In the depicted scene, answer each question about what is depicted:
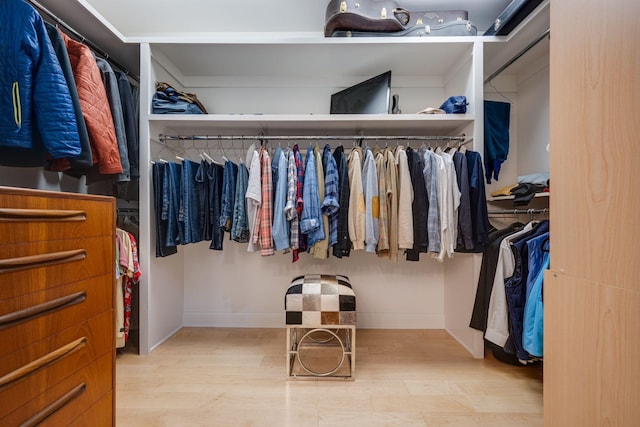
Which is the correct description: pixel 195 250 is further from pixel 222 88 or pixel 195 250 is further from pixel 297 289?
pixel 222 88

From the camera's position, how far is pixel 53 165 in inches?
55.7

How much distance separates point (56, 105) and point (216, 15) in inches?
59.1

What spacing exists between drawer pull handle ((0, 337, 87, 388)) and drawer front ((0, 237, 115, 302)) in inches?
7.4

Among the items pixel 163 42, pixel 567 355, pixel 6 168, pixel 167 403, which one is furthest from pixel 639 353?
pixel 163 42

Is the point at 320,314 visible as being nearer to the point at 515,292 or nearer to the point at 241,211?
the point at 241,211

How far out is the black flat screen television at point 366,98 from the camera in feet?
7.07

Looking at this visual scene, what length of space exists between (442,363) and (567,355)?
1.10 meters

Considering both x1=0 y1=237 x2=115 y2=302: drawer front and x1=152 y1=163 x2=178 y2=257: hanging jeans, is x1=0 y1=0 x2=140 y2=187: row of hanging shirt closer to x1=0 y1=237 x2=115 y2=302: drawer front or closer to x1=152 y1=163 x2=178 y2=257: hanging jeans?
x1=152 y1=163 x2=178 y2=257: hanging jeans

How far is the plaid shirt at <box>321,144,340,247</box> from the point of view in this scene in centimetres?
183

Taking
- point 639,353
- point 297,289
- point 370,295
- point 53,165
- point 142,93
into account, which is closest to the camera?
point 639,353

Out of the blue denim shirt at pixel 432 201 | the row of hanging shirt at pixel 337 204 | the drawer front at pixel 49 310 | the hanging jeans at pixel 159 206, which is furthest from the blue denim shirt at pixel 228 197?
the blue denim shirt at pixel 432 201

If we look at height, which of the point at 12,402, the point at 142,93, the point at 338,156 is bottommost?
the point at 12,402

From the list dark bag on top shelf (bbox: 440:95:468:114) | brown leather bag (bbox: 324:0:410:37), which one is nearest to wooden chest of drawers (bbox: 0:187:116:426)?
brown leather bag (bbox: 324:0:410:37)

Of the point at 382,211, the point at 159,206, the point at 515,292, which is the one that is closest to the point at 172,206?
the point at 159,206
